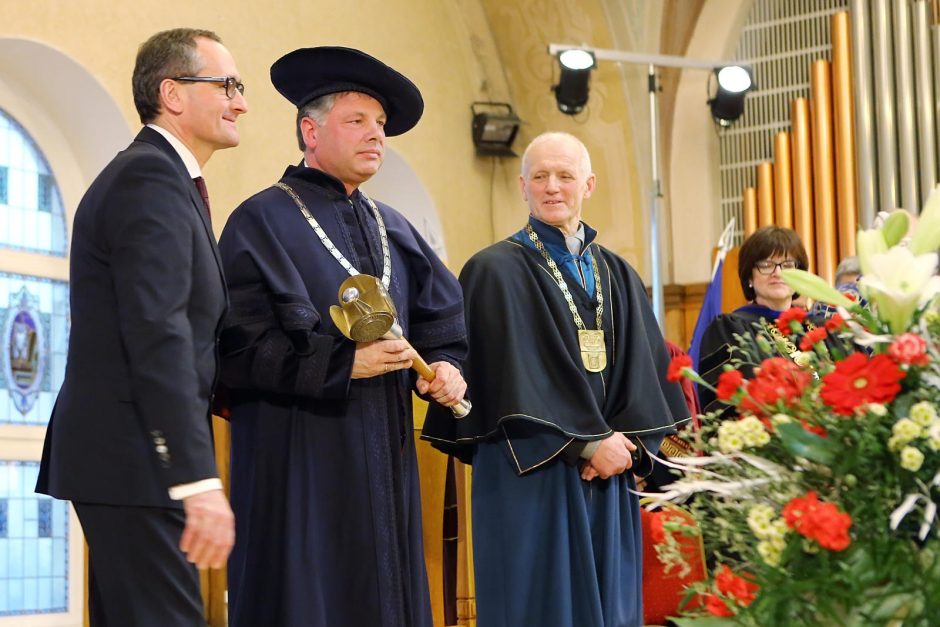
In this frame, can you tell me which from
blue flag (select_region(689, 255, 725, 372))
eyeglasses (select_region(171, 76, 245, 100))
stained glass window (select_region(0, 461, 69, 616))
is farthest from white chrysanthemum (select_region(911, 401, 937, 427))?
blue flag (select_region(689, 255, 725, 372))

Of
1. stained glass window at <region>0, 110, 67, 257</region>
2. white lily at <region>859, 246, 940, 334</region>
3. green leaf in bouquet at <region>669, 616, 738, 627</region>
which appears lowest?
green leaf in bouquet at <region>669, 616, 738, 627</region>

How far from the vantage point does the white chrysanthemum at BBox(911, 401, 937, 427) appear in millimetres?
1727

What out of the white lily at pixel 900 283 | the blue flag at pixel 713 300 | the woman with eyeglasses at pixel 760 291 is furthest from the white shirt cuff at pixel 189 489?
the blue flag at pixel 713 300

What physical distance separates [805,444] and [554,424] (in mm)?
2053

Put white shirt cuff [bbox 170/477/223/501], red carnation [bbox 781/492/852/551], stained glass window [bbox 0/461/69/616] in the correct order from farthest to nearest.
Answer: stained glass window [bbox 0/461/69/616]
white shirt cuff [bbox 170/477/223/501]
red carnation [bbox 781/492/852/551]

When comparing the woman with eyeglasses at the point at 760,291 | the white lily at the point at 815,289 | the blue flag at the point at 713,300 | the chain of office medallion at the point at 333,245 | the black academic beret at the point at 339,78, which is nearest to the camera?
the white lily at the point at 815,289

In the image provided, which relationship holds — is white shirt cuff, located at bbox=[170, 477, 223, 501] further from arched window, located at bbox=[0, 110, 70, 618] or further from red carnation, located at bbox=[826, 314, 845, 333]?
arched window, located at bbox=[0, 110, 70, 618]

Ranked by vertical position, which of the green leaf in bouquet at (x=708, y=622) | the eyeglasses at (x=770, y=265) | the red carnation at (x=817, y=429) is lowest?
the green leaf in bouquet at (x=708, y=622)

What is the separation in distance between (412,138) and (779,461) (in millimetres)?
6921

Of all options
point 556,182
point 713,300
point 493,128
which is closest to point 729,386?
point 556,182

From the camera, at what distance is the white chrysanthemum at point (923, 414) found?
5.66ft

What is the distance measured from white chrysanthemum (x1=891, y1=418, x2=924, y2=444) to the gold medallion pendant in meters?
2.29

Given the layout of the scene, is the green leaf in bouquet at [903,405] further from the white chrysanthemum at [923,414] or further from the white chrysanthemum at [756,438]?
the white chrysanthemum at [756,438]

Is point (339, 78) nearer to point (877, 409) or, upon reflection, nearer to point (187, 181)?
point (187, 181)
